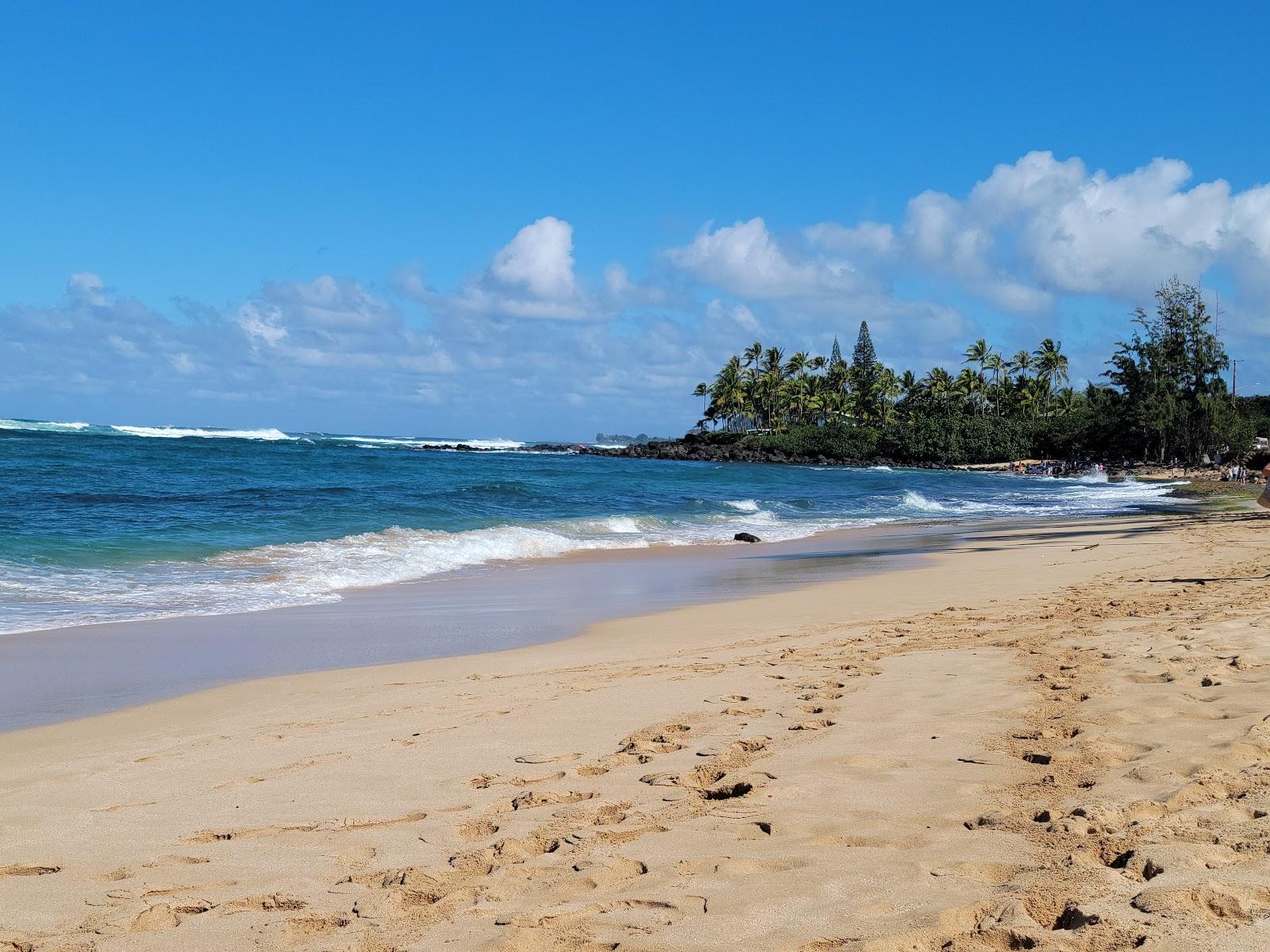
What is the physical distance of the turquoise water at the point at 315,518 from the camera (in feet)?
41.2

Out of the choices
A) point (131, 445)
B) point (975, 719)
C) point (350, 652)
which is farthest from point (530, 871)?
point (131, 445)

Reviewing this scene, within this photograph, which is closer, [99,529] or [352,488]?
[99,529]

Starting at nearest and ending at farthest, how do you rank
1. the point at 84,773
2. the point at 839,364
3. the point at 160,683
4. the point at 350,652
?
the point at 84,773 < the point at 160,683 < the point at 350,652 < the point at 839,364

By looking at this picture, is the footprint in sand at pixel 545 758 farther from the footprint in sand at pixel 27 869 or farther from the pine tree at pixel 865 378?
the pine tree at pixel 865 378

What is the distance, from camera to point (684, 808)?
379cm

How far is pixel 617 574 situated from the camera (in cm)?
1495

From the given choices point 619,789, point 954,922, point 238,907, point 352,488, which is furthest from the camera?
point 352,488

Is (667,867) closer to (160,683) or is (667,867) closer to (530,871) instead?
(530,871)

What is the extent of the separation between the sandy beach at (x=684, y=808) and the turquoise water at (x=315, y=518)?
19.7ft

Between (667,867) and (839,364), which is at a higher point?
(839,364)

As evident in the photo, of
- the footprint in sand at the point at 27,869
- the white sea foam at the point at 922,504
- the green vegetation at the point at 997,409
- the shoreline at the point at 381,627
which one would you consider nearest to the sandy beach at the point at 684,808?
the footprint in sand at the point at 27,869

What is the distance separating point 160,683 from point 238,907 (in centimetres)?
478

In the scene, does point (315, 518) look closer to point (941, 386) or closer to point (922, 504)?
point (922, 504)

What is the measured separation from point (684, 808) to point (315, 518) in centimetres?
1955
